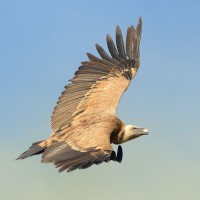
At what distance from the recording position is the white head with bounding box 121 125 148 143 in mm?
16516

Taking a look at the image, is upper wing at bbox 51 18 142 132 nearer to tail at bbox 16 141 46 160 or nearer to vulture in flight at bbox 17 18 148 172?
vulture in flight at bbox 17 18 148 172

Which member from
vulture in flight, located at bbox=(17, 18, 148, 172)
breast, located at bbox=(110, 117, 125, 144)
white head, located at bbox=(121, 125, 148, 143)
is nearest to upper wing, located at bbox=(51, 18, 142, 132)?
vulture in flight, located at bbox=(17, 18, 148, 172)

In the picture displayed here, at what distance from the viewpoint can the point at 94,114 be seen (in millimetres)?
16141

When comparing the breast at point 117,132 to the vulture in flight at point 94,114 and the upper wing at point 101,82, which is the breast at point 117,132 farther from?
the upper wing at point 101,82

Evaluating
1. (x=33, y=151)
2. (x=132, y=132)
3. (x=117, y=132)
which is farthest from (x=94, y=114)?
(x=33, y=151)

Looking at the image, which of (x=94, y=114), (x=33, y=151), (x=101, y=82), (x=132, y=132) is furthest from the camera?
(x=101, y=82)

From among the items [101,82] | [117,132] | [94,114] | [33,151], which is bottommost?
[33,151]

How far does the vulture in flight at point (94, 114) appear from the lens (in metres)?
13.7

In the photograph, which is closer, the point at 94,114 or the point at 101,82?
the point at 94,114

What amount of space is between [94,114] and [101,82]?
2197mm

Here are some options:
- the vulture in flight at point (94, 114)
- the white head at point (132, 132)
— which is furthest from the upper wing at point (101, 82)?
the white head at point (132, 132)

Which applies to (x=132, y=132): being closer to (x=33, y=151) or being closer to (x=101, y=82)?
(x=101, y=82)

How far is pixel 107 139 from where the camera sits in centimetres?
1438

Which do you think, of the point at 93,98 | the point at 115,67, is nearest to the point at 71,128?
the point at 93,98
